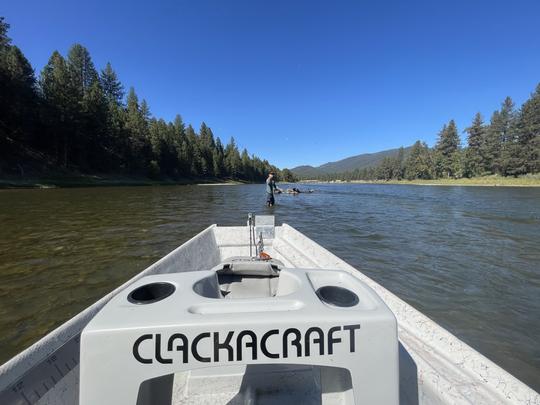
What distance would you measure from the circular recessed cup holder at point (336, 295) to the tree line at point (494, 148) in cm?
8372

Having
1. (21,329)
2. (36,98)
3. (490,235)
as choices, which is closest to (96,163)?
(36,98)

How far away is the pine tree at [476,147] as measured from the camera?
240 ft

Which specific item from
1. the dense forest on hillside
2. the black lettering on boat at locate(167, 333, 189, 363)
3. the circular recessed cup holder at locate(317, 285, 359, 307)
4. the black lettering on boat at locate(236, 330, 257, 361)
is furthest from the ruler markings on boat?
the dense forest on hillside

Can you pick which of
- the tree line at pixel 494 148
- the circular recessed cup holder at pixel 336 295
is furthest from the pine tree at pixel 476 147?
the circular recessed cup holder at pixel 336 295

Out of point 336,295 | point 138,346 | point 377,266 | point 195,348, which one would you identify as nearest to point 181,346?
point 195,348

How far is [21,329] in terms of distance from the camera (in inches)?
157

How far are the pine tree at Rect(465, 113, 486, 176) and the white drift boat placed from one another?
91692 millimetres

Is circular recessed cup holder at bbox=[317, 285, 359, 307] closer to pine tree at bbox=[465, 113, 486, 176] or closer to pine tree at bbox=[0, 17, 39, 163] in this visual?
pine tree at bbox=[0, 17, 39, 163]

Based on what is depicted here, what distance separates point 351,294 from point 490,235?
1257 cm

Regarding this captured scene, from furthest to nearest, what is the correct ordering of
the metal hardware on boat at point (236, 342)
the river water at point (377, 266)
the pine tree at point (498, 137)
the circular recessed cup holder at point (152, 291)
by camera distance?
1. the pine tree at point (498, 137)
2. the river water at point (377, 266)
3. the circular recessed cup holder at point (152, 291)
4. the metal hardware on boat at point (236, 342)

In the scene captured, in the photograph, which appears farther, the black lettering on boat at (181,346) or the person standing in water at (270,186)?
the person standing in water at (270,186)

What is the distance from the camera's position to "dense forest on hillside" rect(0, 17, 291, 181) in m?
36.5

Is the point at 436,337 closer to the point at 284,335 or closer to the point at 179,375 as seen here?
the point at 284,335

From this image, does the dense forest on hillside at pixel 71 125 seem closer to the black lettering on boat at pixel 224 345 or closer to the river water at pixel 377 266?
the river water at pixel 377 266
